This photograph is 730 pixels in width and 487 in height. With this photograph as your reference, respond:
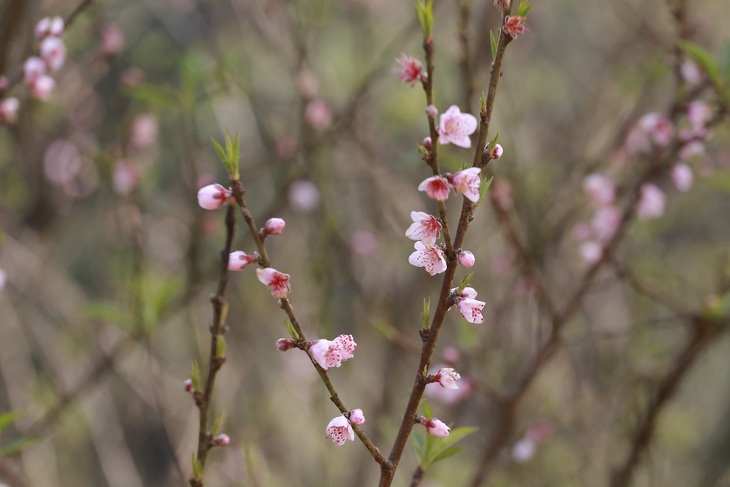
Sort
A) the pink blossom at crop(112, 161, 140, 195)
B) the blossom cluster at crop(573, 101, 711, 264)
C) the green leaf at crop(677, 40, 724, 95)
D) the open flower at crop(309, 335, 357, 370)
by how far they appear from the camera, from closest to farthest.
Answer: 1. the open flower at crop(309, 335, 357, 370)
2. the green leaf at crop(677, 40, 724, 95)
3. the blossom cluster at crop(573, 101, 711, 264)
4. the pink blossom at crop(112, 161, 140, 195)

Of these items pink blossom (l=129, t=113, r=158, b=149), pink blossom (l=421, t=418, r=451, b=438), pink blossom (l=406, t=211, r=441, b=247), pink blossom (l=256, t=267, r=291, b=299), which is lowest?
pink blossom (l=421, t=418, r=451, b=438)

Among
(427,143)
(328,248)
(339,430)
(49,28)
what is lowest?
(339,430)

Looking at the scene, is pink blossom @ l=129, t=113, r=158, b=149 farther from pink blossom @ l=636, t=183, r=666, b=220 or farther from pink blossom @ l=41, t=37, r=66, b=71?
pink blossom @ l=636, t=183, r=666, b=220

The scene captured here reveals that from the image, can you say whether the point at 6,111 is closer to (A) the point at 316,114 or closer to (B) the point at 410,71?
(B) the point at 410,71

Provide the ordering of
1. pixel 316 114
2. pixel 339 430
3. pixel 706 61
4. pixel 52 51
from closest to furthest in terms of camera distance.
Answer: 1. pixel 339 430
2. pixel 706 61
3. pixel 52 51
4. pixel 316 114

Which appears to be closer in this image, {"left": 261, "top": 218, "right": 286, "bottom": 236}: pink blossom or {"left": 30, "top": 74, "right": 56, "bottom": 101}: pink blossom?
{"left": 261, "top": 218, "right": 286, "bottom": 236}: pink blossom

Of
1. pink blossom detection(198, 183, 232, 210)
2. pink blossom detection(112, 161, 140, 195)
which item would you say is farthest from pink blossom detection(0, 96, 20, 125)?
pink blossom detection(198, 183, 232, 210)

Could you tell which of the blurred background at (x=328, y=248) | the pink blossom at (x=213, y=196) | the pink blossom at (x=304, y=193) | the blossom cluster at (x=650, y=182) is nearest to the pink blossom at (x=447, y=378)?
the pink blossom at (x=213, y=196)

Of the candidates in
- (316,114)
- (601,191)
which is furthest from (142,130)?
(601,191)
